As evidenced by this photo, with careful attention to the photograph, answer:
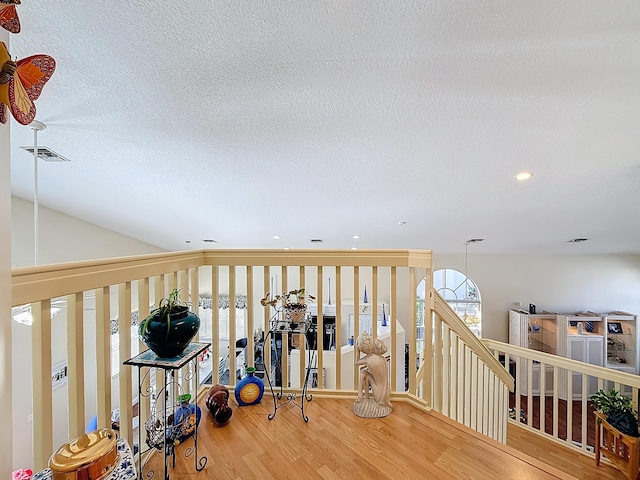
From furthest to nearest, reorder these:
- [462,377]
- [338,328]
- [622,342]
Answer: [622,342]
[462,377]
[338,328]

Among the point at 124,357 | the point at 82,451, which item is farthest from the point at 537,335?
the point at 82,451

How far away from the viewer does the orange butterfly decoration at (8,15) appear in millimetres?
583

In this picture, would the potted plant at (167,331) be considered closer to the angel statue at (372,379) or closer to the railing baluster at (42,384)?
the railing baluster at (42,384)

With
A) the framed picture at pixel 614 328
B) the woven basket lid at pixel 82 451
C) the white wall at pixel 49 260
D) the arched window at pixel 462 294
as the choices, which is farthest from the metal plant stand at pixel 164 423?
the framed picture at pixel 614 328

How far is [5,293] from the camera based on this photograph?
0.68 metres

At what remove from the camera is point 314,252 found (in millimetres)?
1945

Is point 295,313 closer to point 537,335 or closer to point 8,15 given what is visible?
point 8,15

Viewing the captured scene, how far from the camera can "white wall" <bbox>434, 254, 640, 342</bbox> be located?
6.46 metres

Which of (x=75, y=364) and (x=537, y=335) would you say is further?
(x=537, y=335)

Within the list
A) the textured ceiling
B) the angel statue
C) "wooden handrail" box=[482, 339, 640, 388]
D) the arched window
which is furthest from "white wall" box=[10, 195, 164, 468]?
the arched window

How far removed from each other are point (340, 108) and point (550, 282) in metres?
7.21

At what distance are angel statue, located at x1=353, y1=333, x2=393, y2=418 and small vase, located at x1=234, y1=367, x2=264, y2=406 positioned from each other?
62 cm

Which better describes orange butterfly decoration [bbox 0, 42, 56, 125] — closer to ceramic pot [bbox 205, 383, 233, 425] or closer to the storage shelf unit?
ceramic pot [bbox 205, 383, 233, 425]

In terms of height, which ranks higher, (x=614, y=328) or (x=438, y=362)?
(x=438, y=362)
